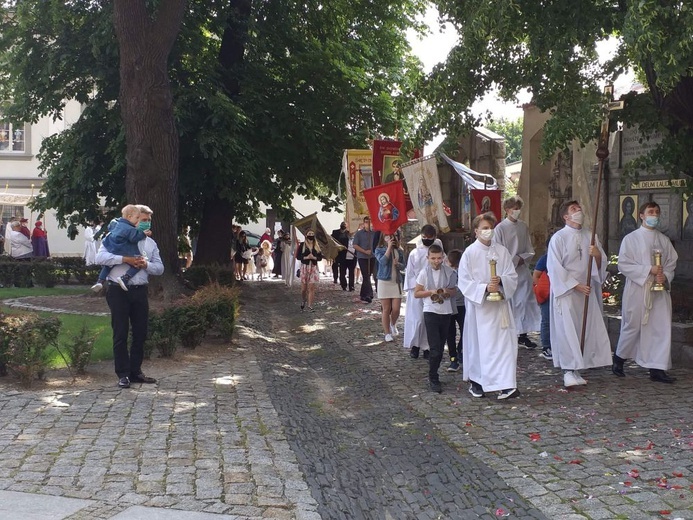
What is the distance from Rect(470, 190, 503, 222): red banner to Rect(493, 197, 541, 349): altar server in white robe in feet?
10.9

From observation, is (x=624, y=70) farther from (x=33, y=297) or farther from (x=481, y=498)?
(x=33, y=297)

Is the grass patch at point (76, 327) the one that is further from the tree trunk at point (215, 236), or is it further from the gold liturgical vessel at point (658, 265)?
the gold liturgical vessel at point (658, 265)

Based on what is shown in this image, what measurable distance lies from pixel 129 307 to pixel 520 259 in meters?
5.24

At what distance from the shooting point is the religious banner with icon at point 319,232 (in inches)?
786

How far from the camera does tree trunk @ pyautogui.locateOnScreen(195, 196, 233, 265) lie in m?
21.1

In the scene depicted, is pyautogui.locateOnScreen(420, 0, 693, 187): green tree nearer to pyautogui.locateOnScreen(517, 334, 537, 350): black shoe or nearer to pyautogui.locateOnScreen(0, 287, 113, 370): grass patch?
pyautogui.locateOnScreen(517, 334, 537, 350): black shoe

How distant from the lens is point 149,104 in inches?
554

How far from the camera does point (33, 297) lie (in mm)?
18078

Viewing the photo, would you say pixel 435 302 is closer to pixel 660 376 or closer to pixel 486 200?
pixel 660 376

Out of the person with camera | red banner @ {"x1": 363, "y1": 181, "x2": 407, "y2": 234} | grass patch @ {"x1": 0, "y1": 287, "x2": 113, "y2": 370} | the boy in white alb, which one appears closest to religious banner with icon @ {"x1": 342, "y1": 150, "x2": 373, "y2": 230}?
red banner @ {"x1": 363, "y1": 181, "x2": 407, "y2": 234}

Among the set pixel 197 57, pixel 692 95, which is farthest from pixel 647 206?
pixel 197 57

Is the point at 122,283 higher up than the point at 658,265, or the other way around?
the point at 658,265

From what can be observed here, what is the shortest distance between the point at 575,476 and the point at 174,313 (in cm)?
636

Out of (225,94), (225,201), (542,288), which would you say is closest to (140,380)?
(542,288)
